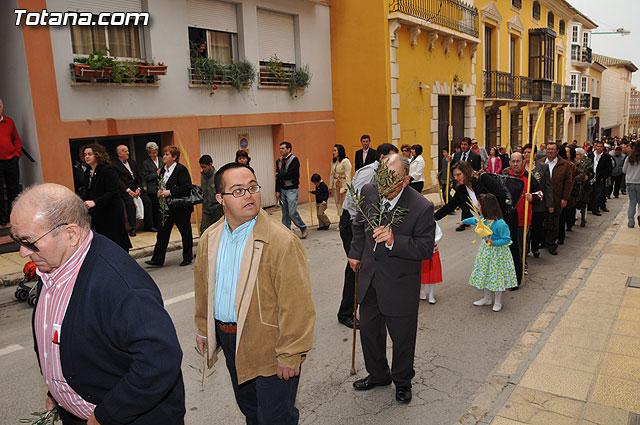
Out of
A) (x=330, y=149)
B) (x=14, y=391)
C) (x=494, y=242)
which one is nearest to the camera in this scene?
(x=14, y=391)

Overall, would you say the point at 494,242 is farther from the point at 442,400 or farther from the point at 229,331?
the point at 229,331

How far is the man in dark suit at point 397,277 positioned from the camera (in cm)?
379

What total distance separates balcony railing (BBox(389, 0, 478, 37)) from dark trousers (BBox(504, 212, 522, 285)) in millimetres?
10216

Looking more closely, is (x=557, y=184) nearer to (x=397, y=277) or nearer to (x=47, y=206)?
(x=397, y=277)

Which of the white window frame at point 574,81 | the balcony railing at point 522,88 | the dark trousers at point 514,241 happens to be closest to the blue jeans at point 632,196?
the dark trousers at point 514,241

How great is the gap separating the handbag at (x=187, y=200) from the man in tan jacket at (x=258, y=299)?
5.41m

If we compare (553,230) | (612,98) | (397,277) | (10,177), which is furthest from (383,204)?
Result: (612,98)

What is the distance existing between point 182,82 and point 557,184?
323 inches

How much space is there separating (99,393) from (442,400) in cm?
284

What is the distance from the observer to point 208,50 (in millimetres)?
12359

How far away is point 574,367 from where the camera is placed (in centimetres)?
440

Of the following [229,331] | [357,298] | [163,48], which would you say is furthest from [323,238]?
[229,331]

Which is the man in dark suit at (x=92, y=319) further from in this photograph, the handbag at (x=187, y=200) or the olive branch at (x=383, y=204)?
the handbag at (x=187, y=200)

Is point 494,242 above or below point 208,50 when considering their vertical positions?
below
